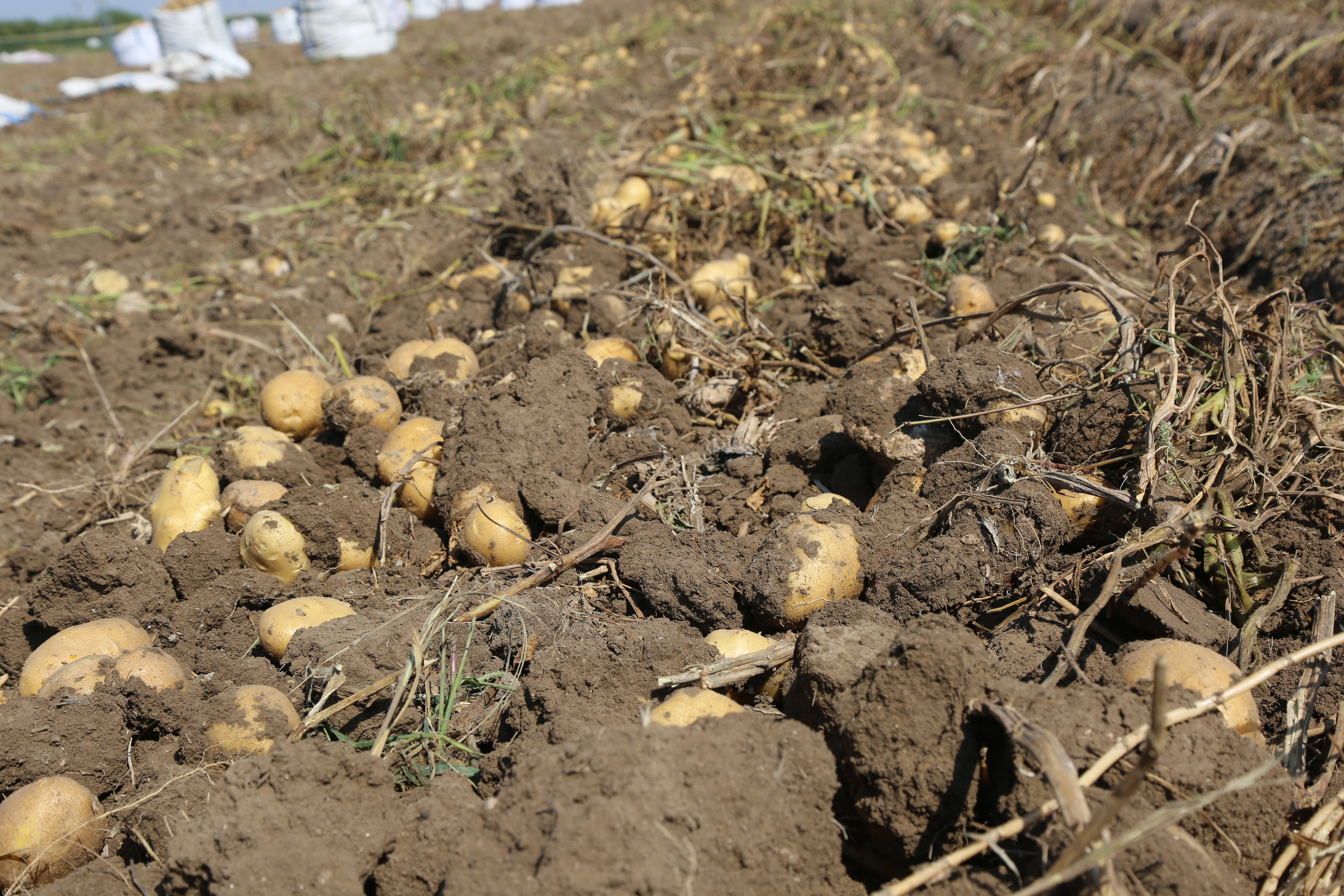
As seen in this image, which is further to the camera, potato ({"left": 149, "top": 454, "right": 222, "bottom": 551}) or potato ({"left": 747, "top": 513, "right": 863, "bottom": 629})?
potato ({"left": 149, "top": 454, "right": 222, "bottom": 551})

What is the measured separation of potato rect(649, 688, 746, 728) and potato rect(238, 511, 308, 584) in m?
1.54

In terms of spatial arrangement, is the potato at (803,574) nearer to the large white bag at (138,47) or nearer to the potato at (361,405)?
the potato at (361,405)

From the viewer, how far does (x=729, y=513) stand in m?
2.65

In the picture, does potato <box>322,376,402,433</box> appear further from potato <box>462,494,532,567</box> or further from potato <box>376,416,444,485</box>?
potato <box>462,494,532,567</box>

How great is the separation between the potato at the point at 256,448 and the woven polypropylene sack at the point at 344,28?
12.7m

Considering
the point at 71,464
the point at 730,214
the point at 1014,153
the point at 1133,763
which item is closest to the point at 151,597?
the point at 71,464

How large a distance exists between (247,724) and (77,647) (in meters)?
0.75

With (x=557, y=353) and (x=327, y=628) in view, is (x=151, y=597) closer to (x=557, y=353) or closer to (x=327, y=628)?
(x=327, y=628)

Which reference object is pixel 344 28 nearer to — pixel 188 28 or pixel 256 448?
pixel 188 28

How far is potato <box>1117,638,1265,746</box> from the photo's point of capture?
167cm

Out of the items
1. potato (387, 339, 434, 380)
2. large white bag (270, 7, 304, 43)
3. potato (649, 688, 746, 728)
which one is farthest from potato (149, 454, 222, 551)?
large white bag (270, 7, 304, 43)

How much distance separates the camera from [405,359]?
11.0 feet

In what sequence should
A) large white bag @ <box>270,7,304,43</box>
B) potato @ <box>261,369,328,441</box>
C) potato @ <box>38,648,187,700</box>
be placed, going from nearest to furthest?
potato @ <box>38,648,187,700</box>
potato @ <box>261,369,328,441</box>
large white bag @ <box>270,7,304,43</box>

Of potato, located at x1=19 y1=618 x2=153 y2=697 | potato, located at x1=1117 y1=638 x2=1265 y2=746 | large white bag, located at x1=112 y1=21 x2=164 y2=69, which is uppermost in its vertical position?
large white bag, located at x1=112 y1=21 x2=164 y2=69
